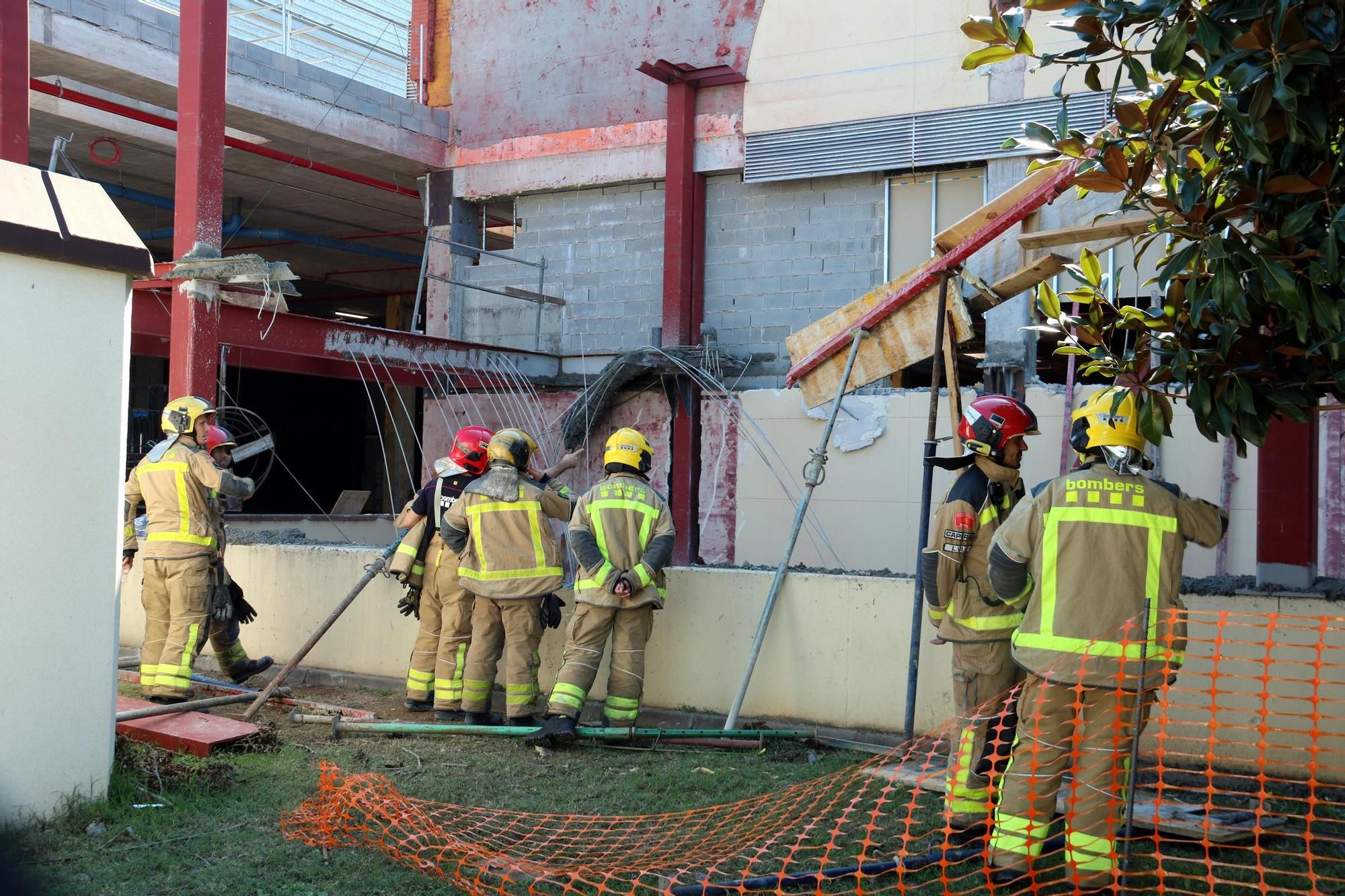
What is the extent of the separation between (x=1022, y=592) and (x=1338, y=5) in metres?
2.68

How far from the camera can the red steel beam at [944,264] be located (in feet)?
20.6

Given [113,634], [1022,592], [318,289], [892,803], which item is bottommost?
[892,803]

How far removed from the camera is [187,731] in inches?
261

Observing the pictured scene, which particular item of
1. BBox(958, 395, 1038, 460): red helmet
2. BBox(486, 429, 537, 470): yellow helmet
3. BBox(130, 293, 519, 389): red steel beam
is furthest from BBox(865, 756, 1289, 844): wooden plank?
BBox(130, 293, 519, 389): red steel beam

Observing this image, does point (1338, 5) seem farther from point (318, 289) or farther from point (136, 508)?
point (318, 289)

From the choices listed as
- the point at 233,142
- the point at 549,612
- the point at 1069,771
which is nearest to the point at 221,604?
the point at 549,612

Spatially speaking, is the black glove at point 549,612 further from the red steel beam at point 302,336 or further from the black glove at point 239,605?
the red steel beam at point 302,336

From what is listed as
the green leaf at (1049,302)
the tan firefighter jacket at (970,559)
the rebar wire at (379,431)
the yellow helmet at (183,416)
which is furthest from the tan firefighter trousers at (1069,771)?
the rebar wire at (379,431)

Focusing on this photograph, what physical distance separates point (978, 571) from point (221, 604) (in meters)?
5.55

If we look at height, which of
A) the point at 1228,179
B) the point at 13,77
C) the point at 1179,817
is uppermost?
the point at 13,77

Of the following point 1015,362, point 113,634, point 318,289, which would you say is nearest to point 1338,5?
point 113,634

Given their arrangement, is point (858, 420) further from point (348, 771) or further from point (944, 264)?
point (348, 771)

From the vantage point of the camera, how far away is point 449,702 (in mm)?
7859

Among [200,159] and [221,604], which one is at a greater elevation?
[200,159]
